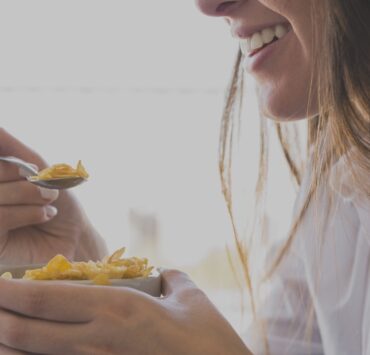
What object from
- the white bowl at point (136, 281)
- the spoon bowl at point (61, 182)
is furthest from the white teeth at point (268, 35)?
the white bowl at point (136, 281)

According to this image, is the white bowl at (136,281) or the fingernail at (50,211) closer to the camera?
the white bowl at (136,281)

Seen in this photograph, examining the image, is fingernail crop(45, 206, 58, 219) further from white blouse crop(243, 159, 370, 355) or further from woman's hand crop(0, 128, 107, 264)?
white blouse crop(243, 159, 370, 355)

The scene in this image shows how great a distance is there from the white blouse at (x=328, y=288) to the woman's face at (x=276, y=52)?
15 cm

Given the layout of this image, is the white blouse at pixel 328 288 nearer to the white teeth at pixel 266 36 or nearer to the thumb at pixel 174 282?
the white teeth at pixel 266 36

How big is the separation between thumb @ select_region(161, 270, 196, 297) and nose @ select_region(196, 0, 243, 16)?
462mm

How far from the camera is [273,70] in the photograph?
1.01 m

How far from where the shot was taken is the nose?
1017 millimetres

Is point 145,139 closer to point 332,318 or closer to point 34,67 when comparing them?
point 34,67

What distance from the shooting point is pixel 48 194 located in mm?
1045

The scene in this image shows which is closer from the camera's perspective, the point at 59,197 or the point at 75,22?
the point at 59,197

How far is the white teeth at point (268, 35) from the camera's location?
1023 mm

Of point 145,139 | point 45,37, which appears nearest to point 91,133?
point 145,139

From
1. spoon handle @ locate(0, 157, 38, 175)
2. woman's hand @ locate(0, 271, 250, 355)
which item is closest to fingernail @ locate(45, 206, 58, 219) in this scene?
spoon handle @ locate(0, 157, 38, 175)

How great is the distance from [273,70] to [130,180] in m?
4.71
